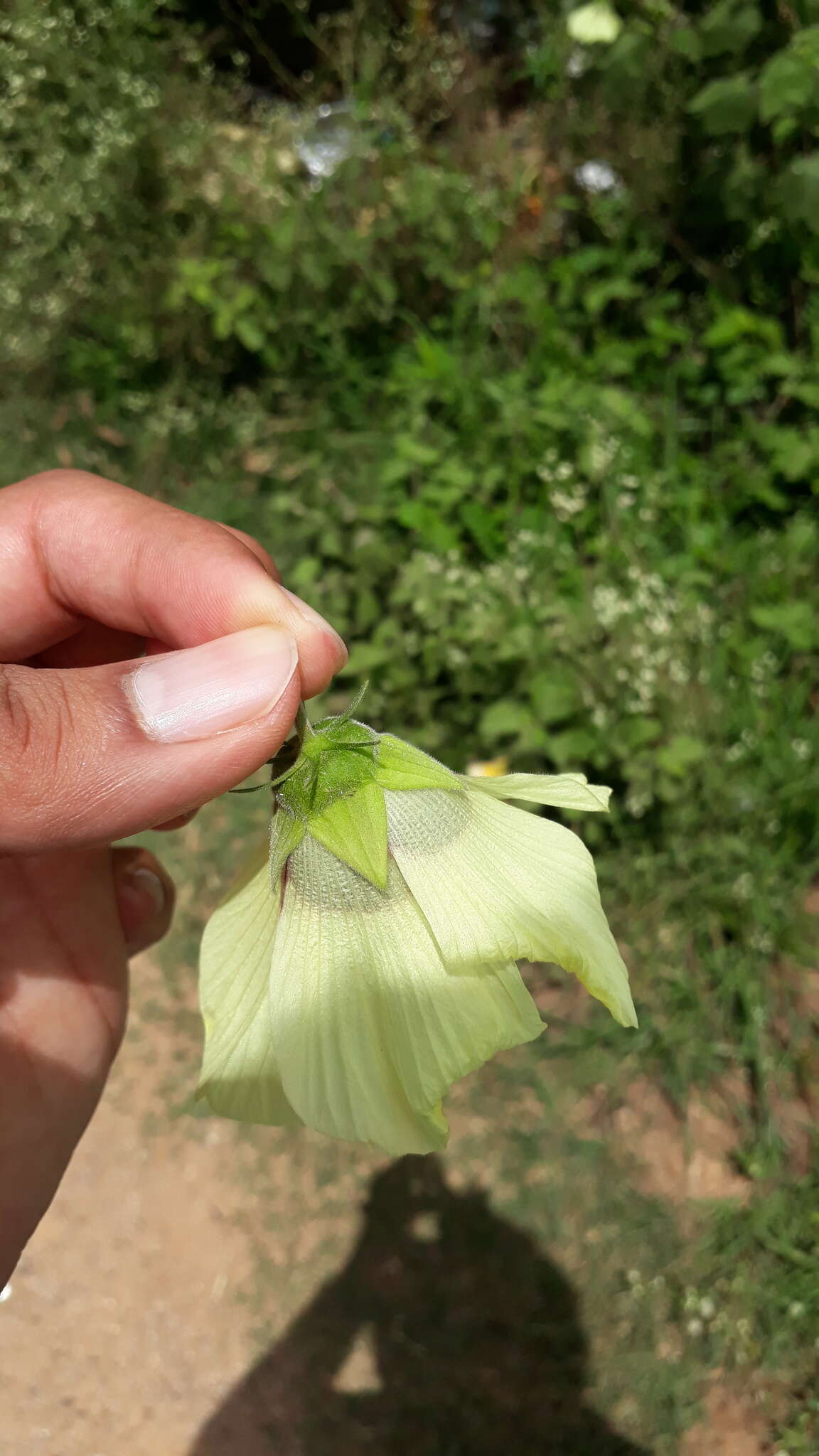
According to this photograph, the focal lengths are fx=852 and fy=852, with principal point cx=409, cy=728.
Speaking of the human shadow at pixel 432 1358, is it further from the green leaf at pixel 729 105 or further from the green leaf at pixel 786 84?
the green leaf at pixel 729 105

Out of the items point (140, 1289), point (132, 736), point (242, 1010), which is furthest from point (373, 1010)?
point (140, 1289)

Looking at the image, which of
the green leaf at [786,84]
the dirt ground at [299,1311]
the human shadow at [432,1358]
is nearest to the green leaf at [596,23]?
the green leaf at [786,84]

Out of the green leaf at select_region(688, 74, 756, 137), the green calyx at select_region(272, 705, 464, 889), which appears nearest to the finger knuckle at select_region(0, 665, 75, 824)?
the green calyx at select_region(272, 705, 464, 889)

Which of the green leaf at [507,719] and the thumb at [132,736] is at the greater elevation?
the thumb at [132,736]

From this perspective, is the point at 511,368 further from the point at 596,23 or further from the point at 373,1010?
the point at 373,1010

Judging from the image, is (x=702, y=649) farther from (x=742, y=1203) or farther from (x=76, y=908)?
(x=76, y=908)

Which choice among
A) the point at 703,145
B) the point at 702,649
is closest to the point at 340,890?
the point at 702,649
